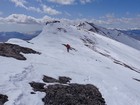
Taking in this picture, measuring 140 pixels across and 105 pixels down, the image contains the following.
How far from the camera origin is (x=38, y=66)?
36.3 m

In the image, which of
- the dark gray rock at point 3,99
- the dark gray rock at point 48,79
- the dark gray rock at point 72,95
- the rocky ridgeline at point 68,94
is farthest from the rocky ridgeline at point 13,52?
the dark gray rock at point 3,99

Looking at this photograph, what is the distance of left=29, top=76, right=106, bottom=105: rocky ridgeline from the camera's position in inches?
992

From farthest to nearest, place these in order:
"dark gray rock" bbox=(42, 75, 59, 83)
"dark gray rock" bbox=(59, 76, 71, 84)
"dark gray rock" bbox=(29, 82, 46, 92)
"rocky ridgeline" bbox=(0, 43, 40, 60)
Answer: "rocky ridgeline" bbox=(0, 43, 40, 60), "dark gray rock" bbox=(59, 76, 71, 84), "dark gray rock" bbox=(42, 75, 59, 83), "dark gray rock" bbox=(29, 82, 46, 92)

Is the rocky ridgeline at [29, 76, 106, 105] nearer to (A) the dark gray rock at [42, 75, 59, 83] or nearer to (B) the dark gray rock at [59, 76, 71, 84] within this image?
(A) the dark gray rock at [42, 75, 59, 83]

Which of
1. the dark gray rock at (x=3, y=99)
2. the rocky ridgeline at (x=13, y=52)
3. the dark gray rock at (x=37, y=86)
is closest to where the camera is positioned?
the dark gray rock at (x=3, y=99)

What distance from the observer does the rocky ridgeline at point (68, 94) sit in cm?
2519

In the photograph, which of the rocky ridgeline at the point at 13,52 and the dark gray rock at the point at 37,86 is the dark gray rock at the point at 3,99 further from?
the rocky ridgeline at the point at 13,52

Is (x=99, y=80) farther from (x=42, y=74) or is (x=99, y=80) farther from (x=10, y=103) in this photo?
(x=10, y=103)

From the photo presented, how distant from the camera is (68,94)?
88.5 feet

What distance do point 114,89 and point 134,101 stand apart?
3.63 m

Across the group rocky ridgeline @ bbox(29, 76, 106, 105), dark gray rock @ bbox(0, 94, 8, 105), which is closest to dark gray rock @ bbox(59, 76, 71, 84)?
rocky ridgeline @ bbox(29, 76, 106, 105)

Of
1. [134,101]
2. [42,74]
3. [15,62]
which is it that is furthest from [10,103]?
[134,101]

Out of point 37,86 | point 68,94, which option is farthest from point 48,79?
point 68,94

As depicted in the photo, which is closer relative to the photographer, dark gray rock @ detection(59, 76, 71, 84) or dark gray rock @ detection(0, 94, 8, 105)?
dark gray rock @ detection(0, 94, 8, 105)
